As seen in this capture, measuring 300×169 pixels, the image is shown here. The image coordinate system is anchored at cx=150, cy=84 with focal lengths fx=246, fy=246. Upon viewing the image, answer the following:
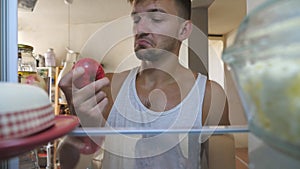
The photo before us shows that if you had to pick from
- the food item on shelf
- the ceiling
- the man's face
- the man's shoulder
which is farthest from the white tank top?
the ceiling

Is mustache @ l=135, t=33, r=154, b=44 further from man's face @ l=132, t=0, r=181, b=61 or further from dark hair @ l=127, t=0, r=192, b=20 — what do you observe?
dark hair @ l=127, t=0, r=192, b=20

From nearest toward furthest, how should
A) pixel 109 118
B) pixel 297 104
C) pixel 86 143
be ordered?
pixel 297 104, pixel 86 143, pixel 109 118

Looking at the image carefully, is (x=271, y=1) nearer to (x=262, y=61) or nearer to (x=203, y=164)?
(x=262, y=61)

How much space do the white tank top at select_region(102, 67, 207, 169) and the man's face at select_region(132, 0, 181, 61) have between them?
121 mm

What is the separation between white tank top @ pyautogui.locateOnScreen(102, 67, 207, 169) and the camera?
0.55 meters

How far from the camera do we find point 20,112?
0.64 ft

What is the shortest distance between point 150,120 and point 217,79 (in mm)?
248

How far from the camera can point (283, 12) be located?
19 cm

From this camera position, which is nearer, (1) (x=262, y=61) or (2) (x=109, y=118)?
(1) (x=262, y=61)

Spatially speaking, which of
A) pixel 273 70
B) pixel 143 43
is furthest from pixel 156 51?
pixel 273 70

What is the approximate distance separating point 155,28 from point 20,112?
0.41m

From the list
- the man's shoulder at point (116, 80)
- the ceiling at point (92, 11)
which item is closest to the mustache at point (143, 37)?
the man's shoulder at point (116, 80)

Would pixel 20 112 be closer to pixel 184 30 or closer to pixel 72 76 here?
pixel 72 76

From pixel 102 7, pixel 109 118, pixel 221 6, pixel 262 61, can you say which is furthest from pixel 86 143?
pixel 102 7
